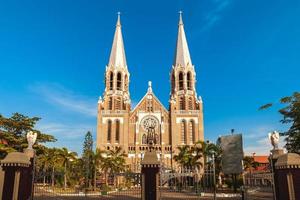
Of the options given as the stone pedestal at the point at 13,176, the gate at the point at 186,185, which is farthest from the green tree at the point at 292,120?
the stone pedestal at the point at 13,176

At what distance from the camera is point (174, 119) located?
52781 mm

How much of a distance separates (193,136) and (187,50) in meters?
17.2

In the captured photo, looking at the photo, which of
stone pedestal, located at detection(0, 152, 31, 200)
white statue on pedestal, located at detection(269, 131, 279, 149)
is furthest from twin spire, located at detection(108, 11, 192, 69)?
stone pedestal, located at detection(0, 152, 31, 200)

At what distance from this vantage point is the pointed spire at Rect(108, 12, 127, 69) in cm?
5659

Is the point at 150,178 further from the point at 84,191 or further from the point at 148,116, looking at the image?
the point at 148,116

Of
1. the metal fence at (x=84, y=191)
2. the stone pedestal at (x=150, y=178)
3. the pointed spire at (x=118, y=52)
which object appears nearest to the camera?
the stone pedestal at (x=150, y=178)

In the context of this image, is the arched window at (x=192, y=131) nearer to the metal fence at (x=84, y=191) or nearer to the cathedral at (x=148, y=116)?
the cathedral at (x=148, y=116)

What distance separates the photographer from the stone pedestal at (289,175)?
521 inches

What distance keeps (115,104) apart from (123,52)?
37.9ft

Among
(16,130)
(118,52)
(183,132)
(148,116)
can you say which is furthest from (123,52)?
(16,130)

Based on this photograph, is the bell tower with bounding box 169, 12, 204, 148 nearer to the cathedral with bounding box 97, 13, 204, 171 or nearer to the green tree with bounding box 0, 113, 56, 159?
the cathedral with bounding box 97, 13, 204, 171

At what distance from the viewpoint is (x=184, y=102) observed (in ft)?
177

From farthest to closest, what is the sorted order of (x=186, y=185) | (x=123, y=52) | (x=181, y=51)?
(x=123, y=52) < (x=181, y=51) < (x=186, y=185)

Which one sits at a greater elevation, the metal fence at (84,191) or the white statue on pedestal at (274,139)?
the white statue on pedestal at (274,139)
